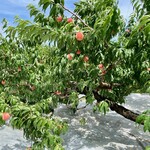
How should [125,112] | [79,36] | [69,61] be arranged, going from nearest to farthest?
1. [79,36]
2. [69,61]
3. [125,112]

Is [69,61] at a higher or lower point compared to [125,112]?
higher

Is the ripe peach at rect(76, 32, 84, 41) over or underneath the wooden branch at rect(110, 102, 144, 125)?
over

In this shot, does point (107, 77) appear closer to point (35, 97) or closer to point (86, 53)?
point (86, 53)

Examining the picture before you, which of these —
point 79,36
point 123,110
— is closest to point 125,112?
point 123,110

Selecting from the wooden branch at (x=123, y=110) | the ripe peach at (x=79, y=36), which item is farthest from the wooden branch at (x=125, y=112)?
the ripe peach at (x=79, y=36)

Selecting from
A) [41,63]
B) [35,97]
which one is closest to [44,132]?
[35,97]

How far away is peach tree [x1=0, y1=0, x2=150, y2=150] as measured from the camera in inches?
92.7

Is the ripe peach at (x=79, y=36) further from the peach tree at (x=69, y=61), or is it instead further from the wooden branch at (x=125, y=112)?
the wooden branch at (x=125, y=112)

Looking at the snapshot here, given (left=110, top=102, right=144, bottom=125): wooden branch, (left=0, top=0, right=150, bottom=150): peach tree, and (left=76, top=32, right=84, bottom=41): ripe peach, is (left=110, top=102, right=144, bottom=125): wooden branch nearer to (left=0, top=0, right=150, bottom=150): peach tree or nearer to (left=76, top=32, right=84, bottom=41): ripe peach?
(left=0, top=0, right=150, bottom=150): peach tree

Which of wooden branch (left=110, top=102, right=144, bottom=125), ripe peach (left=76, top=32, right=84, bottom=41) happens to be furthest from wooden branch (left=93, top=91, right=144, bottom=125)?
ripe peach (left=76, top=32, right=84, bottom=41)

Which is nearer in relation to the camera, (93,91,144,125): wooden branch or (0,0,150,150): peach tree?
(0,0,150,150): peach tree

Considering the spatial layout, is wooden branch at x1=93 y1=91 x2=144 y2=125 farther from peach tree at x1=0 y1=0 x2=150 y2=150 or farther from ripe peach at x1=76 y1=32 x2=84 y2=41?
ripe peach at x1=76 y1=32 x2=84 y2=41

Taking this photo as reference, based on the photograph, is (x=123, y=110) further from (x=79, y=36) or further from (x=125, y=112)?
(x=79, y=36)

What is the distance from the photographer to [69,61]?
322cm
